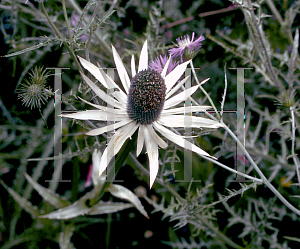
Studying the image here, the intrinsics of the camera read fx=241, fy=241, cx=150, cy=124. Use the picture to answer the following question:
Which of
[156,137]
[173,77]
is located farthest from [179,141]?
[173,77]

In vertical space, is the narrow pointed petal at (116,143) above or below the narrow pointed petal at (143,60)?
below

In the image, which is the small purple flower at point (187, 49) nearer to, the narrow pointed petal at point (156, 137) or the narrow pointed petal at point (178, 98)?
the narrow pointed petal at point (178, 98)

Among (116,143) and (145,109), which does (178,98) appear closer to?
(145,109)

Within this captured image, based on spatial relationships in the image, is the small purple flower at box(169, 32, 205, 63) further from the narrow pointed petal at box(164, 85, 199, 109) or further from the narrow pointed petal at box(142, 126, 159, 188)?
the narrow pointed petal at box(142, 126, 159, 188)

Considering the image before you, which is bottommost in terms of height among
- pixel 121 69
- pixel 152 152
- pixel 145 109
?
pixel 152 152

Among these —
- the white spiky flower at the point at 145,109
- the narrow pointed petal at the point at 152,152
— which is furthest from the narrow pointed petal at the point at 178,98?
the narrow pointed petal at the point at 152,152
